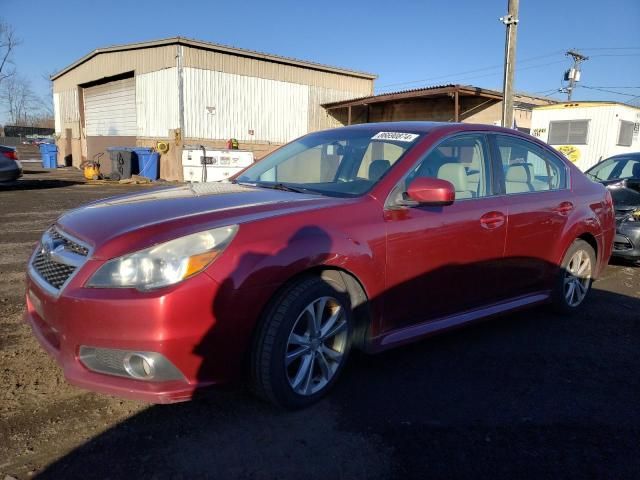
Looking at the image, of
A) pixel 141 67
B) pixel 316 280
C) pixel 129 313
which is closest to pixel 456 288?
pixel 316 280

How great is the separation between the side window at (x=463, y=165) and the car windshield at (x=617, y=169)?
5.12 metres

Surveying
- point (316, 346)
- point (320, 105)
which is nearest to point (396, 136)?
point (316, 346)

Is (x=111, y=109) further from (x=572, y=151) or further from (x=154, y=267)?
(x=154, y=267)

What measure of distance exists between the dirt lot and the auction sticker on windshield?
5.00ft

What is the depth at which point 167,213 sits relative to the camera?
2.67 metres

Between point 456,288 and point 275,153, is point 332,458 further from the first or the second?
point 275,153

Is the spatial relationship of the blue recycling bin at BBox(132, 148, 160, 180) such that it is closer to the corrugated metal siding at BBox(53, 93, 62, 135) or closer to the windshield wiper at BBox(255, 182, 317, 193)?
the corrugated metal siding at BBox(53, 93, 62, 135)

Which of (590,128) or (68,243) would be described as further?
(590,128)

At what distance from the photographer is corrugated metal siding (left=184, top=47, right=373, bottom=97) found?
19295mm

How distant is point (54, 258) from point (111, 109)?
76.1ft

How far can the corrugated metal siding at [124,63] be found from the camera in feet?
63.0

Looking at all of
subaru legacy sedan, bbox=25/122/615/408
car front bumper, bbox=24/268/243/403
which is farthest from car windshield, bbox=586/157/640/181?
car front bumper, bbox=24/268/243/403

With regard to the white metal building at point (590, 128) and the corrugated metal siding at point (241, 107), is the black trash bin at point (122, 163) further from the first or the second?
the white metal building at point (590, 128)

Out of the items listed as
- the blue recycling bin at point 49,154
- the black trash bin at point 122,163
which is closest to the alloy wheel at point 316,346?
the black trash bin at point 122,163
